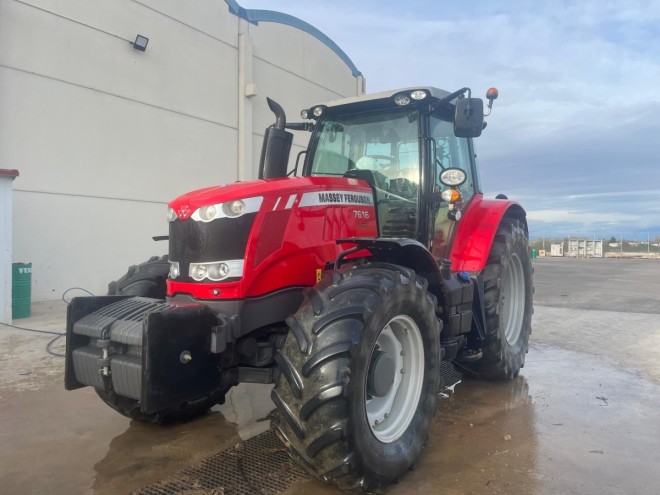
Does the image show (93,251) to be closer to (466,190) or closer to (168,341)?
(466,190)

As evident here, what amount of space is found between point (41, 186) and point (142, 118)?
275cm

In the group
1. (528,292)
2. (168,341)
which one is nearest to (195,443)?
(168,341)

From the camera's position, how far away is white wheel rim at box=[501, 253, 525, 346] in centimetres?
534

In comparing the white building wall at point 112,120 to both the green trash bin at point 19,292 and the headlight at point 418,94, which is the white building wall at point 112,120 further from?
the headlight at point 418,94

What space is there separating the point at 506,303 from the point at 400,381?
2.47 metres

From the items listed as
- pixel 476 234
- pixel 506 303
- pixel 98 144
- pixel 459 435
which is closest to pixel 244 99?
pixel 98 144

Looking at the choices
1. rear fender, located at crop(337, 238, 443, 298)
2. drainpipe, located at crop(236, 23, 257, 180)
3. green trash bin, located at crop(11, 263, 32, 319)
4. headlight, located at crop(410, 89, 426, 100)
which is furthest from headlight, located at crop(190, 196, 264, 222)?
drainpipe, located at crop(236, 23, 257, 180)

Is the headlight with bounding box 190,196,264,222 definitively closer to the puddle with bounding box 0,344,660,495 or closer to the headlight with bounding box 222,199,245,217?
the headlight with bounding box 222,199,245,217

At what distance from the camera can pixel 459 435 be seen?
12.2 ft

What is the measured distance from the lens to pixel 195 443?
11.6 ft

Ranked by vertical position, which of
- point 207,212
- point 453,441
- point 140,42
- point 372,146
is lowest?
point 453,441

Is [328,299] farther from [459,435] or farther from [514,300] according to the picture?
[514,300]

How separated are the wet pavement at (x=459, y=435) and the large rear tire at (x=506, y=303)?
0.22 metres

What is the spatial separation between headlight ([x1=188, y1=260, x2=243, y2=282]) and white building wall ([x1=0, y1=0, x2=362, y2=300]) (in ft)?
27.2
